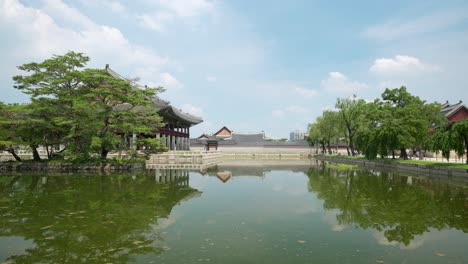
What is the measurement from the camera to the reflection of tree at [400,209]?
757 cm

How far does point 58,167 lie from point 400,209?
23718 millimetres

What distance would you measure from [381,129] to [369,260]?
2700cm

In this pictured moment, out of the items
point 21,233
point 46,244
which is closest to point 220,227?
point 46,244

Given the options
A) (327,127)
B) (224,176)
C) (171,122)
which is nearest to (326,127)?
(327,127)

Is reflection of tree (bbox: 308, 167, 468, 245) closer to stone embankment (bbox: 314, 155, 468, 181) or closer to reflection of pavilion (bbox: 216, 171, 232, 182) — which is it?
stone embankment (bbox: 314, 155, 468, 181)

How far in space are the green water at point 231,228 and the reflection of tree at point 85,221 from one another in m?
0.02

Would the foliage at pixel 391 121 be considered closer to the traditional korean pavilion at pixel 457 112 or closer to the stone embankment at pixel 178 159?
the traditional korean pavilion at pixel 457 112

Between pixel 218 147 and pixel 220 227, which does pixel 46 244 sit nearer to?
pixel 220 227

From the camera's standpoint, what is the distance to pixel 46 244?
600cm

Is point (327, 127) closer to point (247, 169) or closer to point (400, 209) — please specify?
point (247, 169)

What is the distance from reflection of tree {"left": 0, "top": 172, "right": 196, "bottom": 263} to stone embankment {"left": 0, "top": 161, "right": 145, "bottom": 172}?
34.1 ft

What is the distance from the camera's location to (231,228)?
7.29m

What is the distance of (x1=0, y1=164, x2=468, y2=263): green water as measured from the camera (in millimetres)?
5473

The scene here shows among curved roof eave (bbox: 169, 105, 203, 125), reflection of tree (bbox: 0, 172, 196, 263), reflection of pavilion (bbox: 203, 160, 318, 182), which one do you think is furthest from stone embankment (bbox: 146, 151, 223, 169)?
reflection of tree (bbox: 0, 172, 196, 263)
